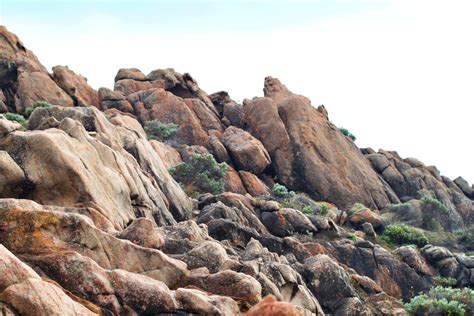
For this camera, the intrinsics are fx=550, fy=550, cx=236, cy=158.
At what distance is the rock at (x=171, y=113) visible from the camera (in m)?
65.4

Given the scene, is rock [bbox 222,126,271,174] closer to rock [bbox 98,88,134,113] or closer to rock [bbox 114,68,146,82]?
rock [bbox 98,88,134,113]

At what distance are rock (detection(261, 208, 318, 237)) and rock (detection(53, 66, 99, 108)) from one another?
32.0m

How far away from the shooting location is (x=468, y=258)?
45438mm

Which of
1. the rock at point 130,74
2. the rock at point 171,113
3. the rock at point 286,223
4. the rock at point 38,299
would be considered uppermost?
the rock at point 130,74

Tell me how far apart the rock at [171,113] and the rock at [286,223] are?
2330 cm

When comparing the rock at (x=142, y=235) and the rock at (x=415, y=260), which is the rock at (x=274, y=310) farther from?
the rock at (x=415, y=260)

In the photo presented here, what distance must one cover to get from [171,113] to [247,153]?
11664mm

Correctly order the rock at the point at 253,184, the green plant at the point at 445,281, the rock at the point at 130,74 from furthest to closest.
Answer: the rock at the point at 130,74
the rock at the point at 253,184
the green plant at the point at 445,281

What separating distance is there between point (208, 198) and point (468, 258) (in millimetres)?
22103

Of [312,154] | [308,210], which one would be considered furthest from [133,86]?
[308,210]

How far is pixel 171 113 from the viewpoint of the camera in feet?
222

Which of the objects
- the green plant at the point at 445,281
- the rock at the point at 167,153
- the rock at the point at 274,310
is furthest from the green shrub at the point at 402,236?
the rock at the point at 274,310

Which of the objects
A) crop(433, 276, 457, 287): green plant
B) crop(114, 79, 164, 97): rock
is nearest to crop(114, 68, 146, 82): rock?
crop(114, 79, 164, 97): rock

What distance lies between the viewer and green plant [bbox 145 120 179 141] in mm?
62375
